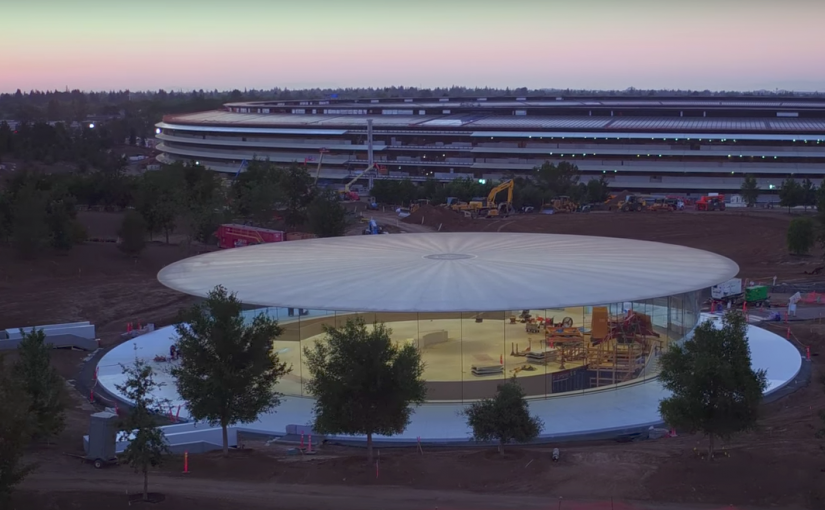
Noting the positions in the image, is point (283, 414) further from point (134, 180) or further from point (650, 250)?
point (134, 180)

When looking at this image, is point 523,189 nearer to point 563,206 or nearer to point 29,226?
point 563,206

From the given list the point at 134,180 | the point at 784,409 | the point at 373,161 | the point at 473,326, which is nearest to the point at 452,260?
the point at 473,326

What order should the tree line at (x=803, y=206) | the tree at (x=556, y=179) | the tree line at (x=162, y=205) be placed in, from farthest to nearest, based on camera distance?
1. the tree at (x=556, y=179)
2. the tree line at (x=803, y=206)
3. the tree line at (x=162, y=205)

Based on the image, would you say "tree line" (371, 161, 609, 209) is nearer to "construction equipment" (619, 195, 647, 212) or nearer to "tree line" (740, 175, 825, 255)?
"construction equipment" (619, 195, 647, 212)

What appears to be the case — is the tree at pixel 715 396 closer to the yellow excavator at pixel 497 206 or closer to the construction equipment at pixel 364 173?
the yellow excavator at pixel 497 206

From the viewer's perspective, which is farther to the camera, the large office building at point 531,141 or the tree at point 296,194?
the large office building at point 531,141

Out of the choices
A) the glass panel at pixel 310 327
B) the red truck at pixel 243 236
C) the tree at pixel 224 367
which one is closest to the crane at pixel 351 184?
the red truck at pixel 243 236
